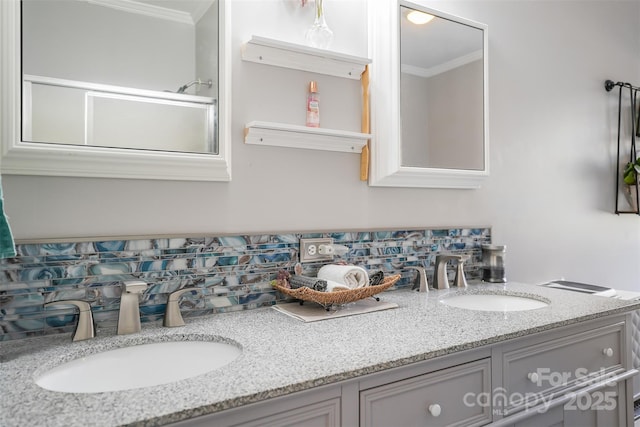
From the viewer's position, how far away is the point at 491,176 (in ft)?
7.26

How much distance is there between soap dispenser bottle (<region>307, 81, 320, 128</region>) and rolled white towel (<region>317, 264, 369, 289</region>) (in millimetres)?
538

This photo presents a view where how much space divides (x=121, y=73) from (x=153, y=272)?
599 mm

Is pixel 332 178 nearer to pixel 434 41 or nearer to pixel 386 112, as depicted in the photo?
pixel 386 112

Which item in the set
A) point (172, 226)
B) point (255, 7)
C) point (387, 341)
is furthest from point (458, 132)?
point (172, 226)

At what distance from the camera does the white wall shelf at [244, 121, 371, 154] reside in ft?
4.99

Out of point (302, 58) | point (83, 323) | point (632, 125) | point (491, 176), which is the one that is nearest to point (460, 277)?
point (491, 176)

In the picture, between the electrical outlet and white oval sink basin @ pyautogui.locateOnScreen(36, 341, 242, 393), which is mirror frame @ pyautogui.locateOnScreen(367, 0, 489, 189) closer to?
the electrical outlet

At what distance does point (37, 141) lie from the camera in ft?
3.89

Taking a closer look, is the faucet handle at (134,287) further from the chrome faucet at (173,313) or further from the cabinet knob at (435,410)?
the cabinet knob at (435,410)

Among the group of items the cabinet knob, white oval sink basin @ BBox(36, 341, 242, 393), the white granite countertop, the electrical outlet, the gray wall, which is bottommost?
the cabinet knob

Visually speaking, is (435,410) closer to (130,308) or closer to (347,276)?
(347,276)

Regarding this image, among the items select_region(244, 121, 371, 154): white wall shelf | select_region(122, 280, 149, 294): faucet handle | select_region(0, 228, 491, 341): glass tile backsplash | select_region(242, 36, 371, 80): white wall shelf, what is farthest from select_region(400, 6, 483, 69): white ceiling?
select_region(122, 280, 149, 294): faucet handle

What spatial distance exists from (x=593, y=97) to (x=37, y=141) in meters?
2.87

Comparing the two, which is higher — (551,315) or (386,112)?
(386,112)
